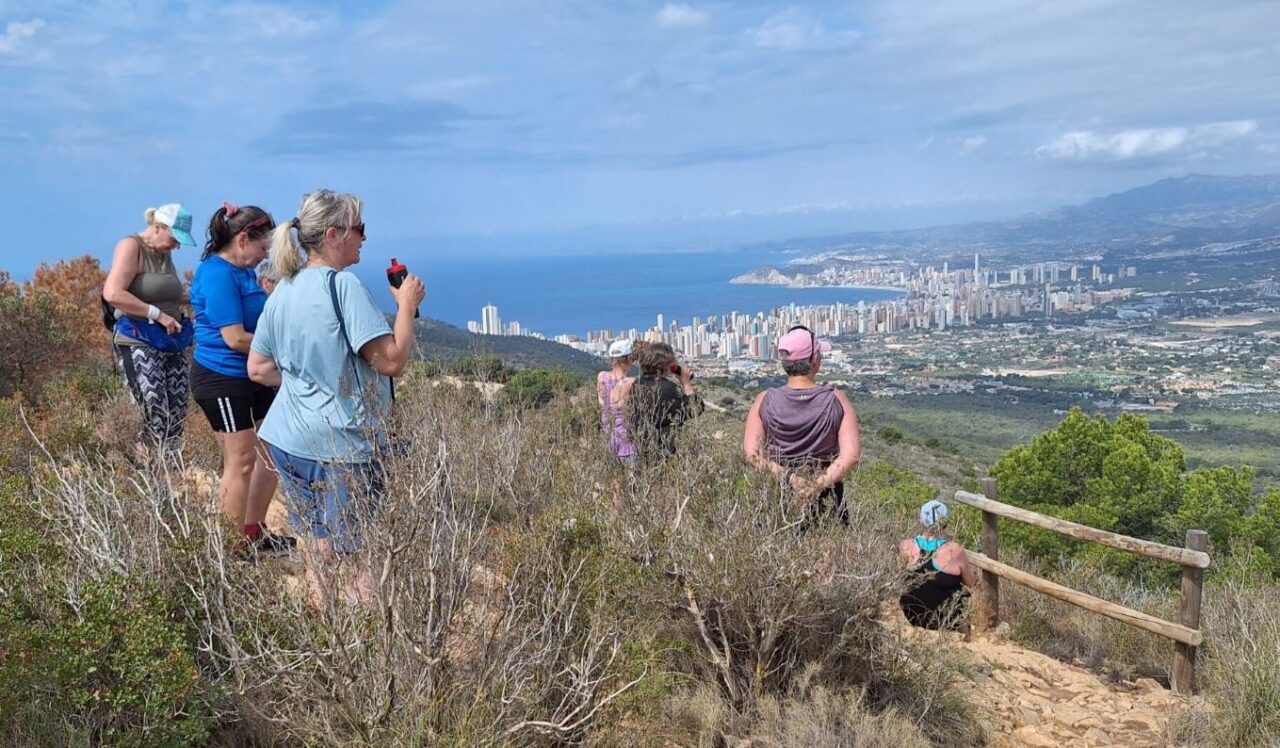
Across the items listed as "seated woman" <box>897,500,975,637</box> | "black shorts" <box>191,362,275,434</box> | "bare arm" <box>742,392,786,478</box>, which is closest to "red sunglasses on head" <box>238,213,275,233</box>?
"black shorts" <box>191,362,275,434</box>

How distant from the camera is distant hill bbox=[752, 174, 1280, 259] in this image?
11806 centimetres

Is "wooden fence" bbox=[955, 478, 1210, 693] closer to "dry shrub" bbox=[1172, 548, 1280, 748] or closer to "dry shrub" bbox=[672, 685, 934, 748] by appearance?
"dry shrub" bbox=[1172, 548, 1280, 748]

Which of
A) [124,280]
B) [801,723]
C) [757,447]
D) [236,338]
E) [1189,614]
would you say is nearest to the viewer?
[801,723]

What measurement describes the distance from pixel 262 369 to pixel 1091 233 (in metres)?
156

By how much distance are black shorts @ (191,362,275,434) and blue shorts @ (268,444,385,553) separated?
29.9 inches

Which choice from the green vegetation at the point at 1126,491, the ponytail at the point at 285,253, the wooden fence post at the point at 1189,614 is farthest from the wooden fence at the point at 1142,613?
the green vegetation at the point at 1126,491

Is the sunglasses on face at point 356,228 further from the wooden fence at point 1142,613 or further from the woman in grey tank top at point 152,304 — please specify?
the wooden fence at point 1142,613

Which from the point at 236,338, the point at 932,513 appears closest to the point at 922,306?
the point at 932,513

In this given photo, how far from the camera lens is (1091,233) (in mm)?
139625

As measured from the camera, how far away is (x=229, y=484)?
3.30 m

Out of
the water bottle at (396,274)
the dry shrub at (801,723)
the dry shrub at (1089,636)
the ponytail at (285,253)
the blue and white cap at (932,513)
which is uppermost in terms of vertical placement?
the ponytail at (285,253)

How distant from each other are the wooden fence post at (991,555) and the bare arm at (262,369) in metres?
3.93

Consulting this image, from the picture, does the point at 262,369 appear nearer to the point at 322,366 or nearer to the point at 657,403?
the point at 322,366

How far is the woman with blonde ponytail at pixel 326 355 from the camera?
239 centimetres
